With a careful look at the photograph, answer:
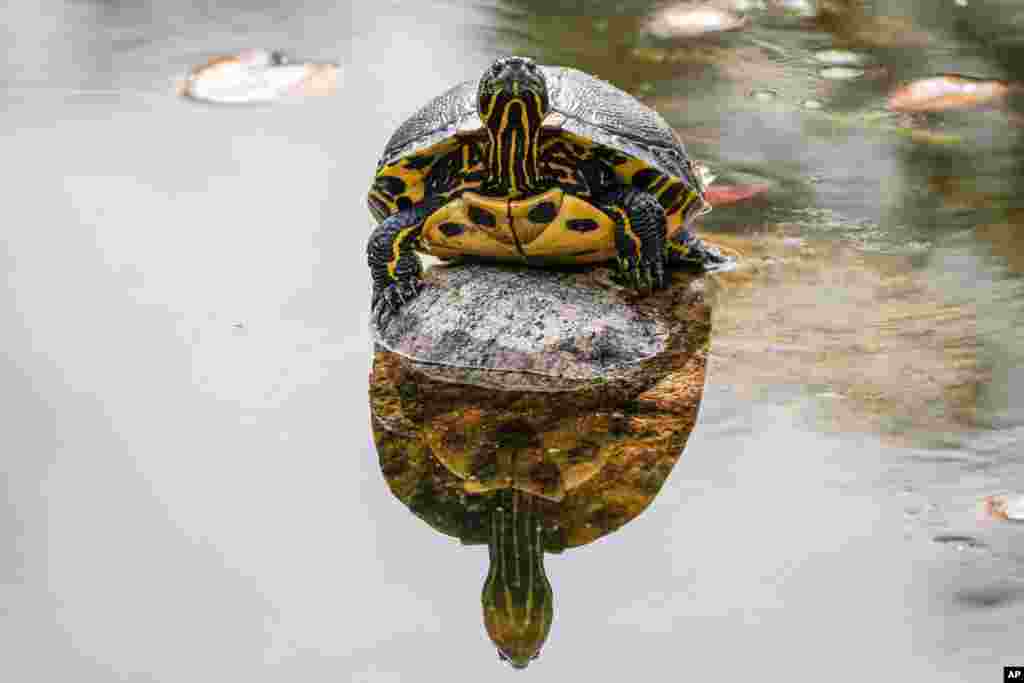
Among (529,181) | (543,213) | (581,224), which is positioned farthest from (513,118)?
(581,224)

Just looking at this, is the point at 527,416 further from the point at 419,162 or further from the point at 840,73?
the point at 840,73

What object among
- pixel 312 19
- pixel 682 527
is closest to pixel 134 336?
pixel 682 527

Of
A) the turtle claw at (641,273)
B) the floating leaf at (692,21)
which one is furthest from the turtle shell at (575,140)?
the floating leaf at (692,21)

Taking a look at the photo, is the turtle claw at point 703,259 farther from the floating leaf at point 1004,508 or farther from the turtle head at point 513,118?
the floating leaf at point 1004,508

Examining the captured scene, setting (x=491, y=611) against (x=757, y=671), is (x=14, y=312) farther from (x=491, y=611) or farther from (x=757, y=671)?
(x=757, y=671)

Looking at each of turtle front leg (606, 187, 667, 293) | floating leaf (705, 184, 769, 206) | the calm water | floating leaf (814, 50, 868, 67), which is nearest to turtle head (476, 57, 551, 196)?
turtle front leg (606, 187, 667, 293)

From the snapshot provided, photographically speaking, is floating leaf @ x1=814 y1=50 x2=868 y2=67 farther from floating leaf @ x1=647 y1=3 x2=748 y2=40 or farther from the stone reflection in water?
the stone reflection in water
